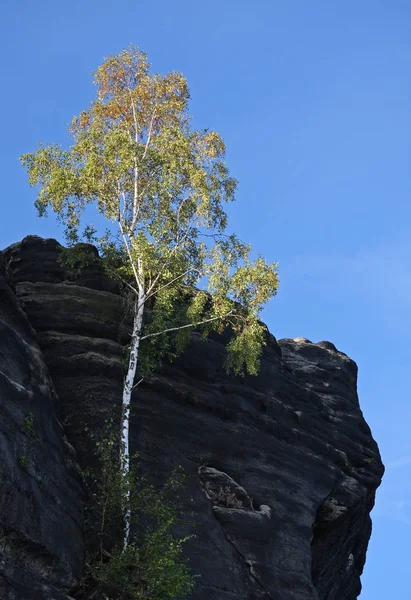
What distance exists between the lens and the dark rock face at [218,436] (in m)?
38.5

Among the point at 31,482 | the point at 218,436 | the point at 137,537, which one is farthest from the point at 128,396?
the point at 31,482

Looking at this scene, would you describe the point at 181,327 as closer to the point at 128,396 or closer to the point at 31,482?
the point at 128,396

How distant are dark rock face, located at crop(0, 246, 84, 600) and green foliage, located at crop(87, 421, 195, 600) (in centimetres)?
108

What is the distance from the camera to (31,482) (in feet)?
101

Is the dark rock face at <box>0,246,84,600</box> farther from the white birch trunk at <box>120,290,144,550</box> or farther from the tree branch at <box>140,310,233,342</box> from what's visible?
the tree branch at <box>140,310,233,342</box>

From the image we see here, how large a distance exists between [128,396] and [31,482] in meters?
8.09

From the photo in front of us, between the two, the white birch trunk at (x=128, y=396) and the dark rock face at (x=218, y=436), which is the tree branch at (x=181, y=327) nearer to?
the white birch trunk at (x=128, y=396)

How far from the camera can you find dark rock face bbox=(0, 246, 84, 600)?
94.9 feet

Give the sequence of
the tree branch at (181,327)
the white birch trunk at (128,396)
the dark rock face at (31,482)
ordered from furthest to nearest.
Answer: the tree branch at (181,327) < the white birch trunk at (128,396) < the dark rock face at (31,482)

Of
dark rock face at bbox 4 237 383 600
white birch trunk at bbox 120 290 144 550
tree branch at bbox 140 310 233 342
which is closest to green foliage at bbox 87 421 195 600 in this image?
white birch trunk at bbox 120 290 144 550

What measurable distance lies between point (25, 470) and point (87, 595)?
507 centimetres

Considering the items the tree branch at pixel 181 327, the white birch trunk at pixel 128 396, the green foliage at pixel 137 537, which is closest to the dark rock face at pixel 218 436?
the white birch trunk at pixel 128 396

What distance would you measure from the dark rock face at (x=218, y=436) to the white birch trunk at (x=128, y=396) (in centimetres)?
110

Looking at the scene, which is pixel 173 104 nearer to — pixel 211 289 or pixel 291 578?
pixel 211 289
